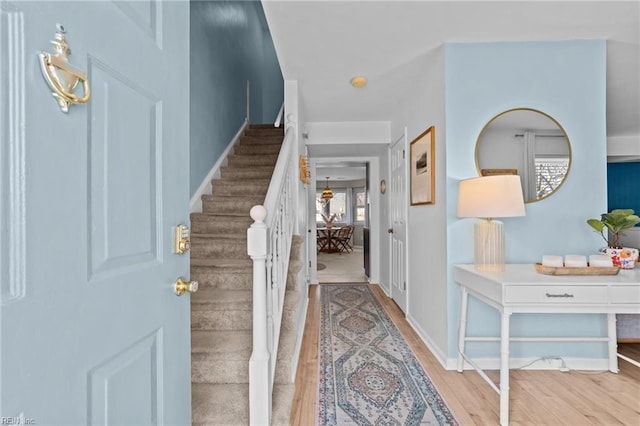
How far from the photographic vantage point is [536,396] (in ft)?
6.35

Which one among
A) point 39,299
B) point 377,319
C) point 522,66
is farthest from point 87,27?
point 377,319

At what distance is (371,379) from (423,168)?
176cm

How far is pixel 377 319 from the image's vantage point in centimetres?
335

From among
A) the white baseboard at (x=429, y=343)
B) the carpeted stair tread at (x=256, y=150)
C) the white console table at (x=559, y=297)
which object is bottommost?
the white baseboard at (x=429, y=343)

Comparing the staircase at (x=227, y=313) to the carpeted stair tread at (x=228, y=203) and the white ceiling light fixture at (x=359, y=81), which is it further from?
the white ceiling light fixture at (x=359, y=81)

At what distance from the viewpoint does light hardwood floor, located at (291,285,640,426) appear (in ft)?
5.71

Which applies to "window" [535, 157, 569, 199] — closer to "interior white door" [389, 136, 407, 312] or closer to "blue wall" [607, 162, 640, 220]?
"interior white door" [389, 136, 407, 312]

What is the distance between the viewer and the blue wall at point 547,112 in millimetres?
2297

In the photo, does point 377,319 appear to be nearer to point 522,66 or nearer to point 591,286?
point 591,286

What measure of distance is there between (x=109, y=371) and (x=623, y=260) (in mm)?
2733

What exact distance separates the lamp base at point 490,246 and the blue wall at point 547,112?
175 millimetres

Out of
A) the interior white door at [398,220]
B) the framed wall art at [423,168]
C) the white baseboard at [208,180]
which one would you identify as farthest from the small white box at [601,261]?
the white baseboard at [208,180]

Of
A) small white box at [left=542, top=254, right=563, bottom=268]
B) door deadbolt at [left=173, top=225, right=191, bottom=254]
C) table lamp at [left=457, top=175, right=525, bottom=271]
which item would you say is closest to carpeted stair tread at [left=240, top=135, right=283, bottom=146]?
table lamp at [left=457, top=175, right=525, bottom=271]

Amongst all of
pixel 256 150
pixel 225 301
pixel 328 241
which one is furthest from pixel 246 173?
pixel 328 241
